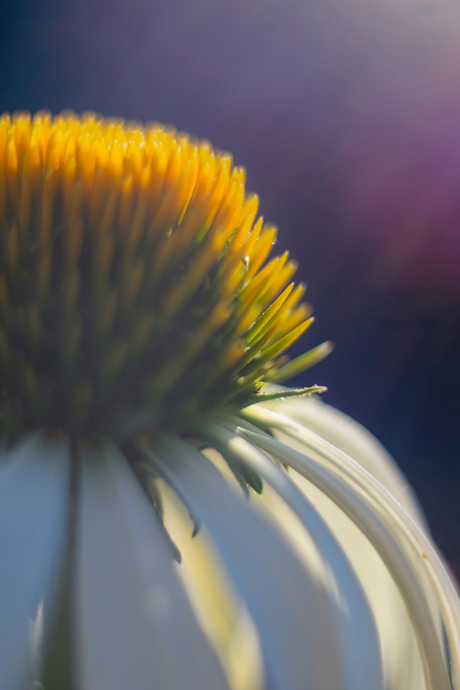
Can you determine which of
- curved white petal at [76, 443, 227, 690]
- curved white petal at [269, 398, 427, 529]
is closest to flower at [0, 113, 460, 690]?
curved white petal at [76, 443, 227, 690]

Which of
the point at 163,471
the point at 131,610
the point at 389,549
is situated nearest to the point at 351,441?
the point at 389,549

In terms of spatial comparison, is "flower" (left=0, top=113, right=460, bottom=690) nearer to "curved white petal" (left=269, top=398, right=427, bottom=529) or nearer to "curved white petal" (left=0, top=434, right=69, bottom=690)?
"curved white petal" (left=0, top=434, right=69, bottom=690)

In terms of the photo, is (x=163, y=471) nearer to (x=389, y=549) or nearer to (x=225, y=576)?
(x=225, y=576)

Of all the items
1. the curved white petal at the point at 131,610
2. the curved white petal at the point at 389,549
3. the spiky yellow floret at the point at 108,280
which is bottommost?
the curved white petal at the point at 389,549

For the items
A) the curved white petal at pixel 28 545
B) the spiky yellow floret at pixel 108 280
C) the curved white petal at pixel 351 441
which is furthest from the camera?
the curved white petal at pixel 351 441

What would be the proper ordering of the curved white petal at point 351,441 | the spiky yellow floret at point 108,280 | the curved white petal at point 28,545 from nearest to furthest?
the curved white petal at point 28,545, the spiky yellow floret at point 108,280, the curved white petal at point 351,441

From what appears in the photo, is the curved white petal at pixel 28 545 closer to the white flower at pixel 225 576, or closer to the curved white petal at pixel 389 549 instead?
the white flower at pixel 225 576

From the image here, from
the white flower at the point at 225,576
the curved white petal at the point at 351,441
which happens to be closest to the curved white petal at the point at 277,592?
the white flower at the point at 225,576

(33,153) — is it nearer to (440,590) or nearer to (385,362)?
(440,590)
